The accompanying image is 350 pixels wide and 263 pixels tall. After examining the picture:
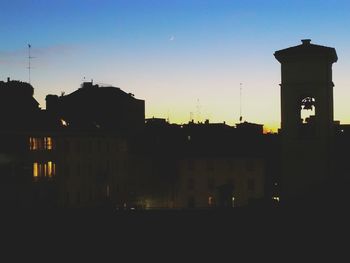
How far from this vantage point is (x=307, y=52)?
17.7 m

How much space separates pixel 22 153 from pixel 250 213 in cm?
3876

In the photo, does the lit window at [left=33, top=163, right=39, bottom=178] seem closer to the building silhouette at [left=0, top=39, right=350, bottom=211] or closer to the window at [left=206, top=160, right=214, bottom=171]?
the building silhouette at [left=0, top=39, right=350, bottom=211]

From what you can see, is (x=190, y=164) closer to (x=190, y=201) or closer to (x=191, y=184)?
(x=191, y=184)

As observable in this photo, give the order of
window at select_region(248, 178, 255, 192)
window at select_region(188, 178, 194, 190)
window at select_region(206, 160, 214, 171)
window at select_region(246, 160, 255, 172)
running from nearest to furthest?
window at select_region(248, 178, 255, 192)
window at select_region(246, 160, 255, 172)
window at select_region(206, 160, 214, 171)
window at select_region(188, 178, 194, 190)

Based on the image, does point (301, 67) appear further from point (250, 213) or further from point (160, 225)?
point (160, 225)

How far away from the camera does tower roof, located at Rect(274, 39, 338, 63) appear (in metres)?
17.7

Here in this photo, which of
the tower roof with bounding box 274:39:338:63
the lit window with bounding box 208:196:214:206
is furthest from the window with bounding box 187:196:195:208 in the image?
the tower roof with bounding box 274:39:338:63

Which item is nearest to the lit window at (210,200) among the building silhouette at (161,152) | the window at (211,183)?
the building silhouette at (161,152)

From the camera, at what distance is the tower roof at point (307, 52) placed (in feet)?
57.9

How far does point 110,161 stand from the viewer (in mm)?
64375

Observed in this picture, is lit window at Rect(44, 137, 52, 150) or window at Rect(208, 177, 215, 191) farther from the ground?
lit window at Rect(44, 137, 52, 150)

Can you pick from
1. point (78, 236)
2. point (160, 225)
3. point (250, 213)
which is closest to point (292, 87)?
point (250, 213)

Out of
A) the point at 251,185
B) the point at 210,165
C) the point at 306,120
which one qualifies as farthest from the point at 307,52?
the point at 210,165

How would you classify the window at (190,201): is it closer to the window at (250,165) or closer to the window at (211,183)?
the window at (211,183)
